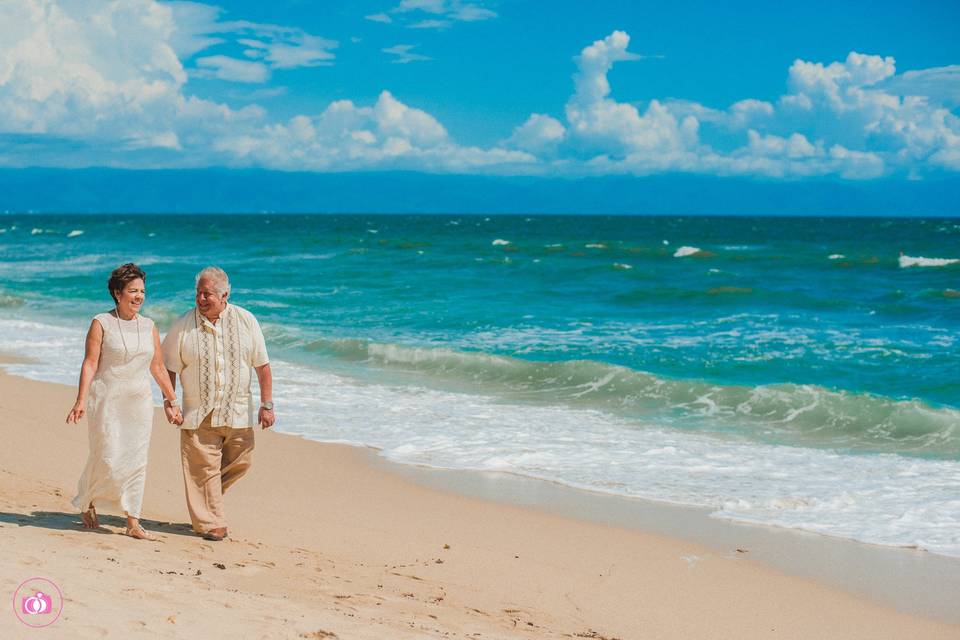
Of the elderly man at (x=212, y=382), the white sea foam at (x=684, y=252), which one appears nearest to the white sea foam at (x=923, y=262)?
the white sea foam at (x=684, y=252)

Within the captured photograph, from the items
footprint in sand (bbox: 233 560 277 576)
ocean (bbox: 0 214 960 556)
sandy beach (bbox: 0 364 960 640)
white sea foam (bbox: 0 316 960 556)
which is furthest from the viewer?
ocean (bbox: 0 214 960 556)

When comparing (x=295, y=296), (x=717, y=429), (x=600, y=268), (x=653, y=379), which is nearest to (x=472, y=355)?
(x=653, y=379)

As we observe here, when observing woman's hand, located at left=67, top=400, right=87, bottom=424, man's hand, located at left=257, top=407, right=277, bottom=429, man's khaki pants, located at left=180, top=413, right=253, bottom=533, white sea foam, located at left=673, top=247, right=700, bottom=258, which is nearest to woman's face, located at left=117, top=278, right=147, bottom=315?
woman's hand, located at left=67, top=400, right=87, bottom=424

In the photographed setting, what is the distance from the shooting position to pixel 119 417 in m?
5.32

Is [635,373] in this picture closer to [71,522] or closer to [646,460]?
[646,460]

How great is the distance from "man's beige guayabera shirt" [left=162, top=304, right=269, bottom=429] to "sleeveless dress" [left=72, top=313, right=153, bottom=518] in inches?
7.1

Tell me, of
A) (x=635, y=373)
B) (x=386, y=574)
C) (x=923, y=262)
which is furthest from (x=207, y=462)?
(x=923, y=262)

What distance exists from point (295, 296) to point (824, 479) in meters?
20.0

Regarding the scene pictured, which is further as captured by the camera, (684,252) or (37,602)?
(684,252)

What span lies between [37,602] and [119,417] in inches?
65.6

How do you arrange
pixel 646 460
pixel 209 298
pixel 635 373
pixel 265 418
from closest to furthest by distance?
pixel 209 298, pixel 265 418, pixel 646 460, pixel 635 373

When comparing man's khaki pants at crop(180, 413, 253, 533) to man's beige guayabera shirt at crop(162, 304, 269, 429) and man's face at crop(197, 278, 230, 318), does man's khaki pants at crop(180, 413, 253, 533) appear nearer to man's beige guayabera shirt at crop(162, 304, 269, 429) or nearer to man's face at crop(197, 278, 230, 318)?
man's beige guayabera shirt at crop(162, 304, 269, 429)

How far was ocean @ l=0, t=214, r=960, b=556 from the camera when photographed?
8.05 metres

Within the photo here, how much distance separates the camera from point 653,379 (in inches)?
517
